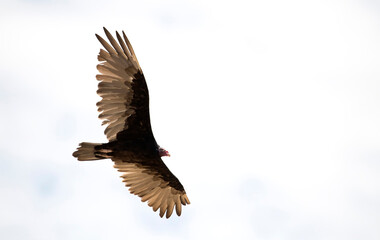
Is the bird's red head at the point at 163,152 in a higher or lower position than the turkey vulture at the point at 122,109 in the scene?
lower

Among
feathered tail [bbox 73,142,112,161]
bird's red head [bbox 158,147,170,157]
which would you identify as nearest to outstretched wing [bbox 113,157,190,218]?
bird's red head [bbox 158,147,170,157]

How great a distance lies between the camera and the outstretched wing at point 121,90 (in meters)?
14.5

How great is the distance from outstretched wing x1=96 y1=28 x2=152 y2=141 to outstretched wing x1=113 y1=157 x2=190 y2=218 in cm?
123

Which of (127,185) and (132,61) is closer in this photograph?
(132,61)

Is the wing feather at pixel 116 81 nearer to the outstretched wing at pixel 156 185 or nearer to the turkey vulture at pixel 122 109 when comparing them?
the turkey vulture at pixel 122 109

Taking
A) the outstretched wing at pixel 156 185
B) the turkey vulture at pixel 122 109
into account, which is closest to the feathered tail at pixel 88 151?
the turkey vulture at pixel 122 109

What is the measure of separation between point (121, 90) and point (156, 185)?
102 inches

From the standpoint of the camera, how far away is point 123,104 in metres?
14.6

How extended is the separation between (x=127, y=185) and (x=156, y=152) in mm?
1216

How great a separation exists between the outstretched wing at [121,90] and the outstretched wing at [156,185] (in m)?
1.23

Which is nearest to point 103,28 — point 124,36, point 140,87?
point 124,36

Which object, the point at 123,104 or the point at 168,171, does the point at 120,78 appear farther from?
the point at 168,171

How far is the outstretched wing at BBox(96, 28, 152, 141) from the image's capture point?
1446 cm

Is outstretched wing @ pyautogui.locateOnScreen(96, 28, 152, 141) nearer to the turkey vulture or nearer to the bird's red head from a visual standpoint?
the turkey vulture
